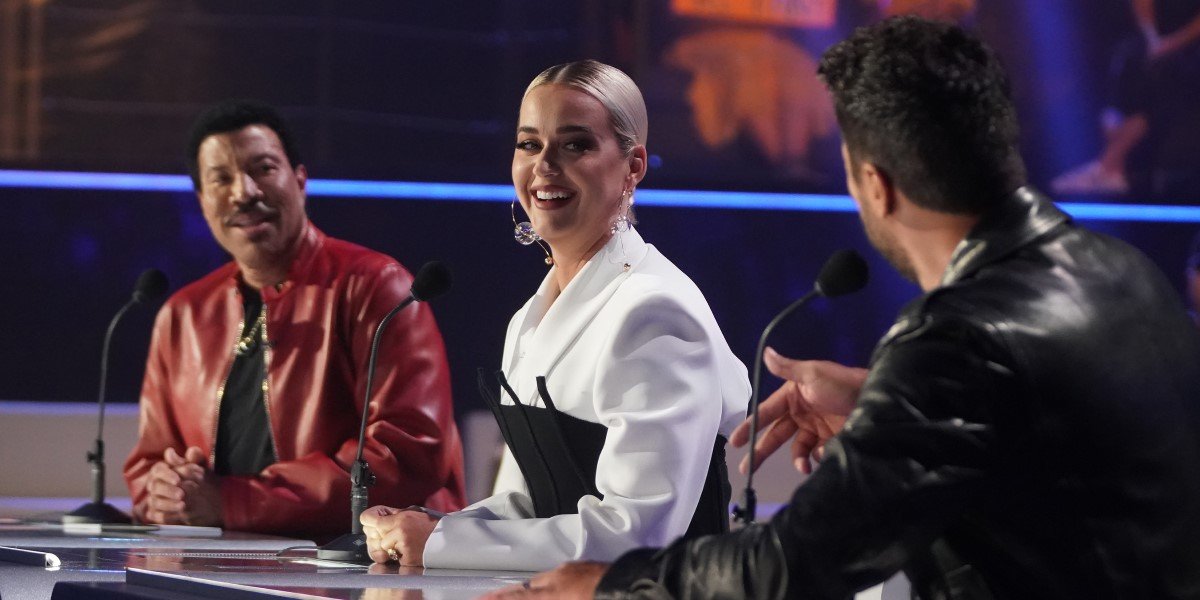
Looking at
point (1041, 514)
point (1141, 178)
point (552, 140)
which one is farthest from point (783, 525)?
point (1141, 178)

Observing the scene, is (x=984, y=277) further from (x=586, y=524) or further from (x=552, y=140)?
(x=552, y=140)

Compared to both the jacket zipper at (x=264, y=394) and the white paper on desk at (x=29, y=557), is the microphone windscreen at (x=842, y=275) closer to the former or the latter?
the white paper on desk at (x=29, y=557)

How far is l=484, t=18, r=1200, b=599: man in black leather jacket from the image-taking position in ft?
3.92

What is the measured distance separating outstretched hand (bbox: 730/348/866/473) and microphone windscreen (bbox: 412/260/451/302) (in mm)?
532

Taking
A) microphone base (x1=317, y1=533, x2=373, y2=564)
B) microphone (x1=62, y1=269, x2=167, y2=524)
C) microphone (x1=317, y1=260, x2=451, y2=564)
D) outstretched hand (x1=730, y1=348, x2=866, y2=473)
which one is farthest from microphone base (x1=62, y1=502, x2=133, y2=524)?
outstretched hand (x1=730, y1=348, x2=866, y2=473)

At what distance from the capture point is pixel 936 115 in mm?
1300

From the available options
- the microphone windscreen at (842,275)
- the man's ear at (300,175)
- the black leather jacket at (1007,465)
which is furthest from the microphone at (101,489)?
the black leather jacket at (1007,465)

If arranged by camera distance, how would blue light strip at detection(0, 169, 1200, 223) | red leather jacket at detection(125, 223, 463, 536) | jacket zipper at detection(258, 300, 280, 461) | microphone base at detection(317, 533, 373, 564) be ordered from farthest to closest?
1. blue light strip at detection(0, 169, 1200, 223)
2. jacket zipper at detection(258, 300, 280, 461)
3. red leather jacket at detection(125, 223, 463, 536)
4. microphone base at detection(317, 533, 373, 564)

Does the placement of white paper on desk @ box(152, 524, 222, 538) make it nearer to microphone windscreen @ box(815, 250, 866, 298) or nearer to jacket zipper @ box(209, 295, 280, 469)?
jacket zipper @ box(209, 295, 280, 469)

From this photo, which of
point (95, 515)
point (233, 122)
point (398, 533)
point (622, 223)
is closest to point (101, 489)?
point (95, 515)

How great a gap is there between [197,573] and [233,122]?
67.8 inches

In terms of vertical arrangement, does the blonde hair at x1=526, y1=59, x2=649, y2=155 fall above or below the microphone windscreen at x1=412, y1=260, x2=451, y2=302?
above

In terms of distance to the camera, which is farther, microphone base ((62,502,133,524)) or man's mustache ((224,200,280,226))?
man's mustache ((224,200,280,226))

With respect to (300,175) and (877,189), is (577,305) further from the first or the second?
(300,175)
